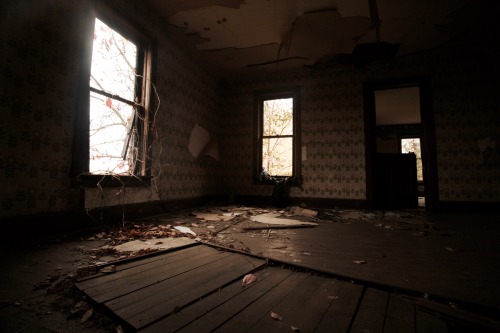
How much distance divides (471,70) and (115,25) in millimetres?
5889

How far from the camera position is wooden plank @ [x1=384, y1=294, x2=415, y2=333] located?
994 millimetres

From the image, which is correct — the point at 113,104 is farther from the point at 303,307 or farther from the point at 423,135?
the point at 423,135

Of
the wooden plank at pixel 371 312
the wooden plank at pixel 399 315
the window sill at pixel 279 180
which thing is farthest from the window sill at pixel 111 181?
the wooden plank at pixel 399 315

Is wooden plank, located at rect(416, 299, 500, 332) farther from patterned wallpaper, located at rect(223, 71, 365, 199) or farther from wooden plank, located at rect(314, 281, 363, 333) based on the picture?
patterned wallpaper, located at rect(223, 71, 365, 199)

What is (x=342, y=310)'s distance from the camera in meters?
1.12

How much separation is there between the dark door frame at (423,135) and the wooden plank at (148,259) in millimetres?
3953

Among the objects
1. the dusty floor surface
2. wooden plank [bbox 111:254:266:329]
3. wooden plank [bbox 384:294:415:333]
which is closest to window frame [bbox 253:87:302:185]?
the dusty floor surface

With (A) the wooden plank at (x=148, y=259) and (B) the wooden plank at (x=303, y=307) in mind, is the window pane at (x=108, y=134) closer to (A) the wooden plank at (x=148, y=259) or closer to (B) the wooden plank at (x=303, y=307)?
(A) the wooden plank at (x=148, y=259)

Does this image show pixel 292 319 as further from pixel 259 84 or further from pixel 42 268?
pixel 259 84

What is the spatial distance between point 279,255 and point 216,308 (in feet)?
2.87

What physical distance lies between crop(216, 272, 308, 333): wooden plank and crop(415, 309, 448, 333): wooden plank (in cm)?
57

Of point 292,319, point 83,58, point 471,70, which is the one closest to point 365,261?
point 292,319

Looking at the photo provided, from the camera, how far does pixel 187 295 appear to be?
1238mm

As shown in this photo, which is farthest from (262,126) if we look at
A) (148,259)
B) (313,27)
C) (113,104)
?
(148,259)
